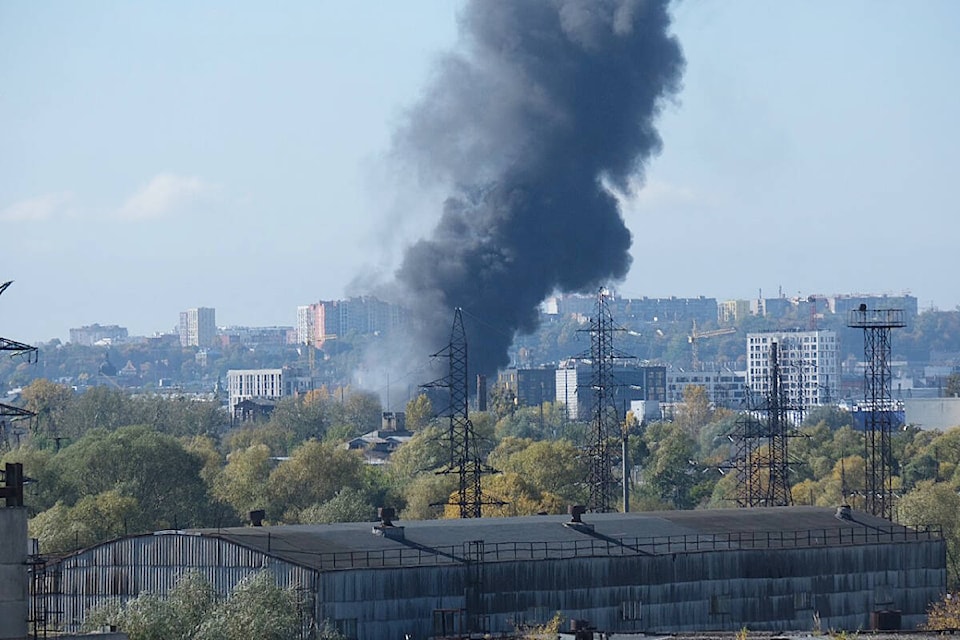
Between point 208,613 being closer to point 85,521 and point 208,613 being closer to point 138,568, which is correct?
point 138,568

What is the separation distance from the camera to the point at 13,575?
2805 centimetres

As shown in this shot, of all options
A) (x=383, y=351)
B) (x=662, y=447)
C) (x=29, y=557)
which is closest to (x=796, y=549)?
(x=29, y=557)

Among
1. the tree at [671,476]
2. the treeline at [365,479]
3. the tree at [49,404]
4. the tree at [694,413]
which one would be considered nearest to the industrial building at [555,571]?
the treeline at [365,479]

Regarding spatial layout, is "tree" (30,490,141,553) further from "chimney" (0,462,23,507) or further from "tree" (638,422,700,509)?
"chimney" (0,462,23,507)

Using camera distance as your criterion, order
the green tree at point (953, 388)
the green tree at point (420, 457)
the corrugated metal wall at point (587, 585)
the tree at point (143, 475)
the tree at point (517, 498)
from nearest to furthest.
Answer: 1. the corrugated metal wall at point (587, 585)
2. the tree at point (517, 498)
3. the tree at point (143, 475)
4. the green tree at point (420, 457)
5. the green tree at point (953, 388)

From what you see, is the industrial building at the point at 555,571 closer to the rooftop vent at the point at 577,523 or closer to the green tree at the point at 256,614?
the rooftop vent at the point at 577,523

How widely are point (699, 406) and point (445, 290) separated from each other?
59.1 metres

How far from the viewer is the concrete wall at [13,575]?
1101 inches

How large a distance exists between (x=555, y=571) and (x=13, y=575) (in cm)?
1719

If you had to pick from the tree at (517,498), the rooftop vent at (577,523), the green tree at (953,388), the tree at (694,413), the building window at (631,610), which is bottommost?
the building window at (631,610)

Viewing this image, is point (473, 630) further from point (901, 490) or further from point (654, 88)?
point (654, 88)

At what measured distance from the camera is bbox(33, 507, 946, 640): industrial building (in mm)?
41031

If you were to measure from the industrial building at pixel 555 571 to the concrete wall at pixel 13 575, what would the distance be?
27.1 feet

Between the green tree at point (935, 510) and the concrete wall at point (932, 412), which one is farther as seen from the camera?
the concrete wall at point (932, 412)
